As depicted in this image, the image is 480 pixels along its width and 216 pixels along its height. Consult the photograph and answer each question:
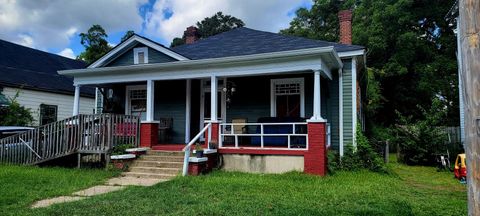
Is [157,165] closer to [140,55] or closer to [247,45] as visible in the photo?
[140,55]

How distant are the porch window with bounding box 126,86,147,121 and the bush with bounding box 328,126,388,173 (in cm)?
764

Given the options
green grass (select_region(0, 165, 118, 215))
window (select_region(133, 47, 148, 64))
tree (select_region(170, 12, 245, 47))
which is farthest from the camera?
tree (select_region(170, 12, 245, 47))

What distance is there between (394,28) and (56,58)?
2230 centimetres

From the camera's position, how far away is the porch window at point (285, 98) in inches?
483

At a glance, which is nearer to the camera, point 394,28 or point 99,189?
point 99,189

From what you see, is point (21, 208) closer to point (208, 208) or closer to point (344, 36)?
point (208, 208)

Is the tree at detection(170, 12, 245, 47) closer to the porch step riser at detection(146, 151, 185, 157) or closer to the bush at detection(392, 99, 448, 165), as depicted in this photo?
the bush at detection(392, 99, 448, 165)

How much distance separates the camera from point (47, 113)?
64.0ft

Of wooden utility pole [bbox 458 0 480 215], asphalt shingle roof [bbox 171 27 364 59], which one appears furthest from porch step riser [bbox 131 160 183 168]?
wooden utility pole [bbox 458 0 480 215]

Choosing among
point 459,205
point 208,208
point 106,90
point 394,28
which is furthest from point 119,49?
point 394,28

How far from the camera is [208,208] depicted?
5.79 metres

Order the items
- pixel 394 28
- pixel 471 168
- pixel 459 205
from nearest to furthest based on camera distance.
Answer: pixel 471 168
pixel 459 205
pixel 394 28

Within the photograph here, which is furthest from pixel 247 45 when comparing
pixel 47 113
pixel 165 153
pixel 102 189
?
pixel 47 113

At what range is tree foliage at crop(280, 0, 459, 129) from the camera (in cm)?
2137
